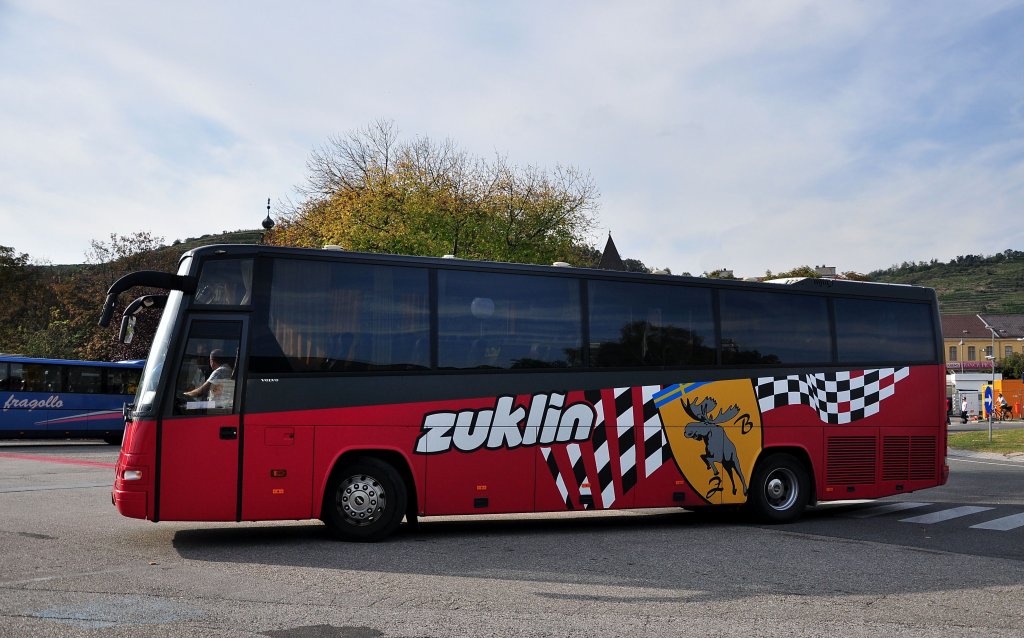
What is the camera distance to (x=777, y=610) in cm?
732

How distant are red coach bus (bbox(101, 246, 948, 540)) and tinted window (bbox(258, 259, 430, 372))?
2cm

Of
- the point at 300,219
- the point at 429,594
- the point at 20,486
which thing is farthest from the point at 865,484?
the point at 300,219

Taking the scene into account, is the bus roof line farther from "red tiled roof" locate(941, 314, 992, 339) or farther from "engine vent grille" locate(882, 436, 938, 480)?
"red tiled roof" locate(941, 314, 992, 339)

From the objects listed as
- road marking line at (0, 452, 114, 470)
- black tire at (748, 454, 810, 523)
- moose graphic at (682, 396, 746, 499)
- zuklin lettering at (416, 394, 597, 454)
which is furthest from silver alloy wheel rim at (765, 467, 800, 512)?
road marking line at (0, 452, 114, 470)

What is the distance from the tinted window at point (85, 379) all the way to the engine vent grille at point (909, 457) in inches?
1110

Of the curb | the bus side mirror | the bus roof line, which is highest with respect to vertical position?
the bus roof line

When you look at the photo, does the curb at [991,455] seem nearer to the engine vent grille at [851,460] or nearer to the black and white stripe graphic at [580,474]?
the engine vent grille at [851,460]

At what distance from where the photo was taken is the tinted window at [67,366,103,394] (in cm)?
3344

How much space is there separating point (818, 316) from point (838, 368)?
31.9 inches

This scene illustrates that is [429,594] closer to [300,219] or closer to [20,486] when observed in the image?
[20,486]

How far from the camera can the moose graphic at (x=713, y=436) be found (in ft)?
41.8

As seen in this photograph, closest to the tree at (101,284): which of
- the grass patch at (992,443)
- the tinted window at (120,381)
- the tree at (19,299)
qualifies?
the tree at (19,299)

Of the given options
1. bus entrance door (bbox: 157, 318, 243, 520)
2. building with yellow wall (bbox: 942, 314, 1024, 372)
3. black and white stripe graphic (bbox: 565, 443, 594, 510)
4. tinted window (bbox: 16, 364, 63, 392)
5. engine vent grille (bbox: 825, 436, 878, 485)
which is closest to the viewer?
bus entrance door (bbox: 157, 318, 243, 520)

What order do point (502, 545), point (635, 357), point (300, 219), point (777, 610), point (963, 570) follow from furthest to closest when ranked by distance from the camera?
point (300, 219)
point (635, 357)
point (502, 545)
point (963, 570)
point (777, 610)
